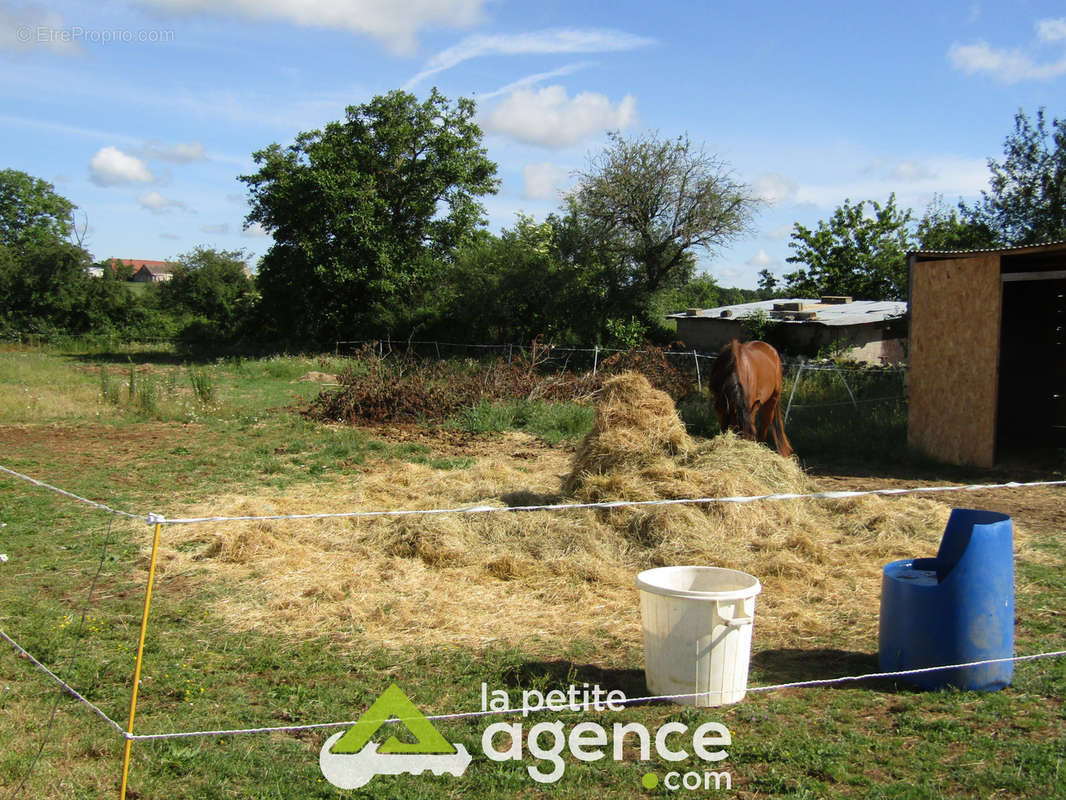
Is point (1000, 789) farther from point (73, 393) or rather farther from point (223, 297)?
point (223, 297)

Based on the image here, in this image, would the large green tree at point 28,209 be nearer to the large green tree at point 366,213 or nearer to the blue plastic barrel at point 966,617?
the large green tree at point 366,213

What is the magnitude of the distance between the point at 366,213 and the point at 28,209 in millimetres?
46468

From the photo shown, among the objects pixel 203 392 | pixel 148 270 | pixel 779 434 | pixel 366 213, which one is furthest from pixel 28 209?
pixel 779 434

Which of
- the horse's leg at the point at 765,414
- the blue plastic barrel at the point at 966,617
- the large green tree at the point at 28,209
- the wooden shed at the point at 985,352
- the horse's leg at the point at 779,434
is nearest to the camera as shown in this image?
the blue plastic barrel at the point at 966,617

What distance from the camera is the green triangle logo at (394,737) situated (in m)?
3.65

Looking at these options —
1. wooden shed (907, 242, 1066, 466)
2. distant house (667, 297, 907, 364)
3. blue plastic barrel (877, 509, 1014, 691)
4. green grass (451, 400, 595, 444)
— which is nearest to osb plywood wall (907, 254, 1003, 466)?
wooden shed (907, 242, 1066, 466)

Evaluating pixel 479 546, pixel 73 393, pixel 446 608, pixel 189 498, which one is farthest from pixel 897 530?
pixel 73 393

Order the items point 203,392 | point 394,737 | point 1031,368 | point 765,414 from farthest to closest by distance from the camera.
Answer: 1. point 203,392
2. point 1031,368
3. point 765,414
4. point 394,737

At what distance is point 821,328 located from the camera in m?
22.0

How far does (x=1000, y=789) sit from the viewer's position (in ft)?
10.8

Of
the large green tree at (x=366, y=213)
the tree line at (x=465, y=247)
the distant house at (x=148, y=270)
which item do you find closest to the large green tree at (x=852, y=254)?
the tree line at (x=465, y=247)

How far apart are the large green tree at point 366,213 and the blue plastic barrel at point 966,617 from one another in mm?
24067

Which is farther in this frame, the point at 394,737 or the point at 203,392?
the point at 203,392

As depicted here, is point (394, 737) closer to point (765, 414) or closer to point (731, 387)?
point (731, 387)
